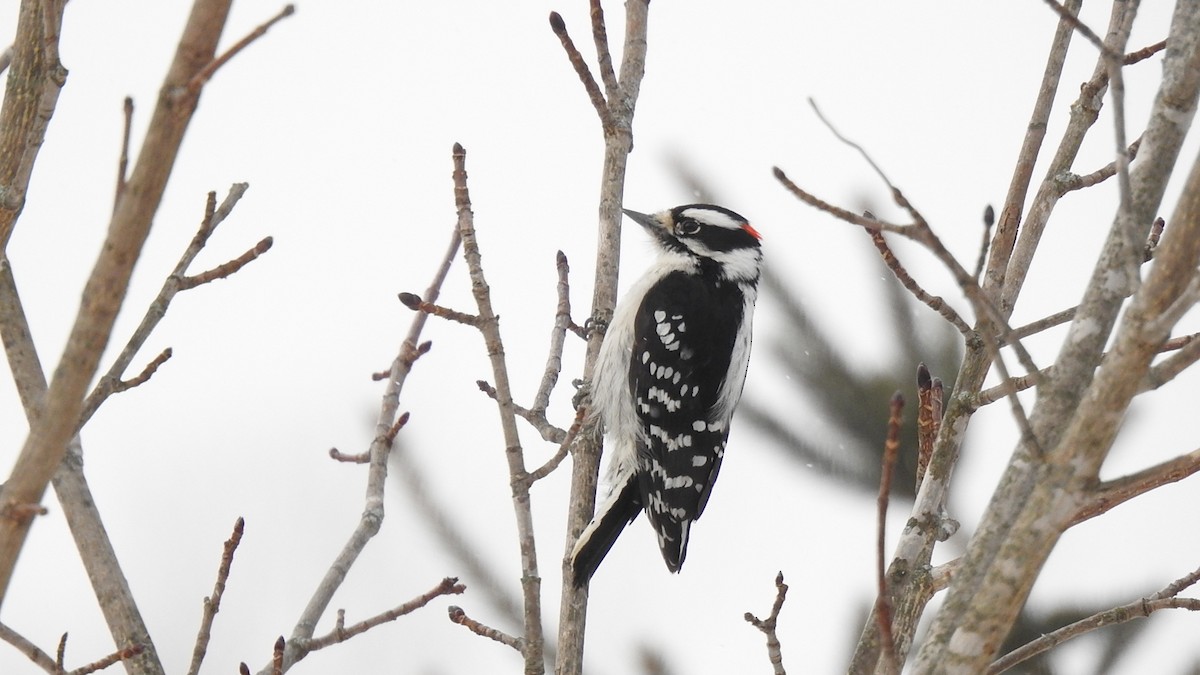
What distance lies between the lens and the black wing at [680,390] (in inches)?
162

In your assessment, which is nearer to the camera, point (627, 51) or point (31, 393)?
point (31, 393)

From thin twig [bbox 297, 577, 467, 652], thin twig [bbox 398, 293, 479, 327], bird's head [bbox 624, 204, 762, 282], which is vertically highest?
bird's head [bbox 624, 204, 762, 282]

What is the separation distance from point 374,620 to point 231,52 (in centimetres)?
144

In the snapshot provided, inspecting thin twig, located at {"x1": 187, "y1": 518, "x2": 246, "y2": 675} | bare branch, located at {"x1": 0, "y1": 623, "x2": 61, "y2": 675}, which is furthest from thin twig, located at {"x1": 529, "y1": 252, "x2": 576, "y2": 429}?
bare branch, located at {"x1": 0, "y1": 623, "x2": 61, "y2": 675}

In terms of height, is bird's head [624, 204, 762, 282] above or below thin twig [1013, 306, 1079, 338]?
above

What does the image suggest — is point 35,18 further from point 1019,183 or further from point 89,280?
point 1019,183

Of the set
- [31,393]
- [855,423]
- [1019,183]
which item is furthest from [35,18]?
[855,423]

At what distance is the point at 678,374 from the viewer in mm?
4301

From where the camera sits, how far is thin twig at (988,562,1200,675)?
2.16 m

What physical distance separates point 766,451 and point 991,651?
3409 mm

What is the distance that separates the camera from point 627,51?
3.48m

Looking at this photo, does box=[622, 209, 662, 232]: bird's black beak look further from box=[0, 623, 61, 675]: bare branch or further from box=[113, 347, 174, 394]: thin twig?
box=[0, 623, 61, 675]: bare branch

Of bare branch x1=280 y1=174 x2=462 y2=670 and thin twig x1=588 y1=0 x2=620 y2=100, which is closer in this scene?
bare branch x1=280 y1=174 x2=462 y2=670

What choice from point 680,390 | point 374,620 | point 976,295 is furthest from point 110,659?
point 680,390
